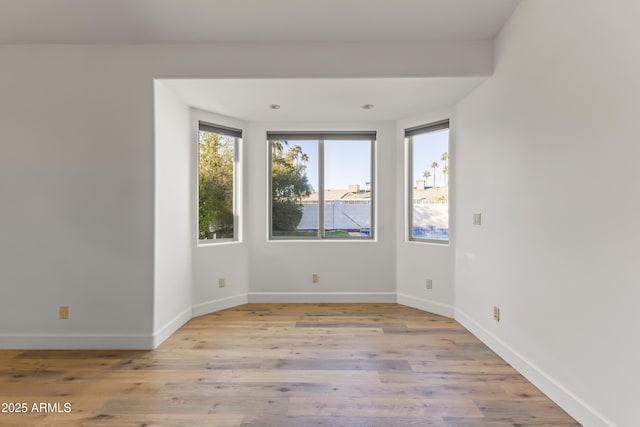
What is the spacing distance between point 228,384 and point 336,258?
2.21m

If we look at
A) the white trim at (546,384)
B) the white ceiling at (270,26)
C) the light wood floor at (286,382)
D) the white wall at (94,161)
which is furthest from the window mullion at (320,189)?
the white trim at (546,384)

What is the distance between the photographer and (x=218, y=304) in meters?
3.84

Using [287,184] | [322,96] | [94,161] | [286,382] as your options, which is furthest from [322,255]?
[94,161]

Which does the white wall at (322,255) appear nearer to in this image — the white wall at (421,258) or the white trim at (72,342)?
the white wall at (421,258)

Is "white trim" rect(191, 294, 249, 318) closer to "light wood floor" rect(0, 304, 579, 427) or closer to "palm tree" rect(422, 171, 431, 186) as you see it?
"light wood floor" rect(0, 304, 579, 427)

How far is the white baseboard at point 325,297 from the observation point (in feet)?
13.6

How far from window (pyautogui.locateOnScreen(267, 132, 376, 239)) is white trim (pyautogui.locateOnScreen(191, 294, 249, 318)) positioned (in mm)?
858

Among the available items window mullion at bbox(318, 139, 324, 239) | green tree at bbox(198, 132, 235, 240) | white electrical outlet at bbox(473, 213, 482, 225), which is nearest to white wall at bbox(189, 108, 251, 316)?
green tree at bbox(198, 132, 235, 240)

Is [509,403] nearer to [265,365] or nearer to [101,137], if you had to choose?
[265,365]

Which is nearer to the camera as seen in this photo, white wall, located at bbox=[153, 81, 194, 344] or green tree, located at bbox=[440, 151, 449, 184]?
white wall, located at bbox=[153, 81, 194, 344]

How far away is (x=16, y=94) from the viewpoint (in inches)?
110

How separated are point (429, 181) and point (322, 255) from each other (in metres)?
1.57

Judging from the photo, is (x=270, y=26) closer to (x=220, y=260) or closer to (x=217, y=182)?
(x=217, y=182)

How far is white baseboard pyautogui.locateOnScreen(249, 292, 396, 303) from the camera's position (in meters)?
4.14
